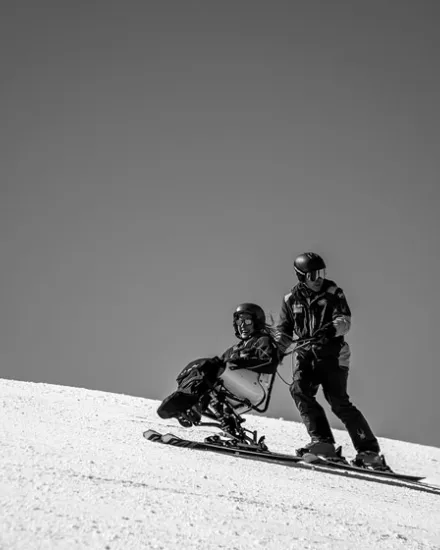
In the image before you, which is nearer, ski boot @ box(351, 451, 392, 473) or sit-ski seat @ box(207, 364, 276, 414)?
sit-ski seat @ box(207, 364, 276, 414)

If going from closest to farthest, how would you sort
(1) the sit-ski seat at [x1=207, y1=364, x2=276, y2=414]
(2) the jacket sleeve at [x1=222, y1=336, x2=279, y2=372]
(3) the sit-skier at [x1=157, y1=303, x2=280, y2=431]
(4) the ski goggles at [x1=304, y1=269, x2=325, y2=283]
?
(3) the sit-skier at [x1=157, y1=303, x2=280, y2=431], (1) the sit-ski seat at [x1=207, y1=364, x2=276, y2=414], (2) the jacket sleeve at [x1=222, y1=336, x2=279, y2=372], (4) the ski goggles at [x1=304, y1=269, x2=325, y2=283]

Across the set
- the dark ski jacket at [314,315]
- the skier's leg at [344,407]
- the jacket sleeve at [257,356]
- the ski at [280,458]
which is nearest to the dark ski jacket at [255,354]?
the jacket sleeve at [257,356]

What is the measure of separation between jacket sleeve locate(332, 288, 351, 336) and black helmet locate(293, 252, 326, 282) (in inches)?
14.8

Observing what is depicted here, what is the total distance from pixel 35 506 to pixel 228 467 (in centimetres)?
250

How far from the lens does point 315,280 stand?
8250 mm

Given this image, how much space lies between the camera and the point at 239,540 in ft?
12.3

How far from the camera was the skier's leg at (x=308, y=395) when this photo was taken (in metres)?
8.09

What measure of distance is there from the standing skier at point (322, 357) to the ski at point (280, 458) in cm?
40

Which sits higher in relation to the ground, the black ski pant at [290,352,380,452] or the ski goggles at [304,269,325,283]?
the ski goggles at [304,269,325,283]

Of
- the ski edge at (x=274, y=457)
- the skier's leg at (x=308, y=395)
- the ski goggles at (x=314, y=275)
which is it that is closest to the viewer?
the ski edge at (x=274, y=457)

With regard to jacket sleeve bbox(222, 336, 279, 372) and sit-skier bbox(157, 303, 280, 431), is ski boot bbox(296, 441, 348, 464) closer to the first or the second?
sit-skier bbox(157, 303, 280, 431)

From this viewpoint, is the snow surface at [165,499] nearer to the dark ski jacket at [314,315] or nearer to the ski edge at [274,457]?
the ski edge at [274,457]

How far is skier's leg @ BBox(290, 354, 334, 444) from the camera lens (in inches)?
318

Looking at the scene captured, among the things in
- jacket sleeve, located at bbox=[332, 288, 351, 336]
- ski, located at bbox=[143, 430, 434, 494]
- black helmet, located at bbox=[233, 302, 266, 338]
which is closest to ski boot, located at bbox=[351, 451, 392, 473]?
ski, located at bbox=[143, 430, 434, 494]
